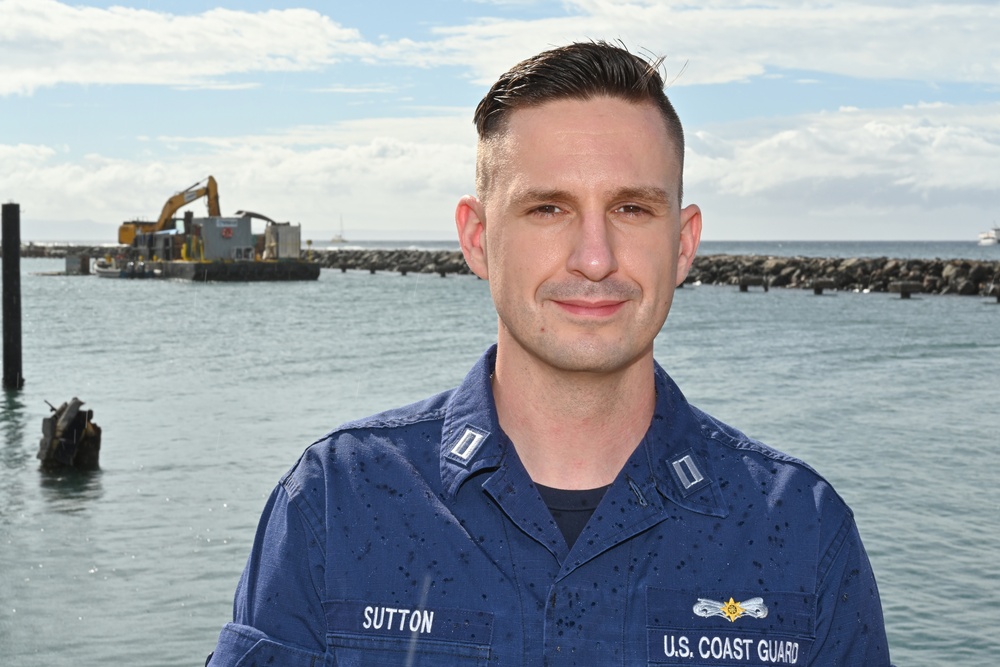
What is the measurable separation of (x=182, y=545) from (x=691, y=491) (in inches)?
424

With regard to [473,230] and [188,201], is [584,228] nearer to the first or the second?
[473,230]

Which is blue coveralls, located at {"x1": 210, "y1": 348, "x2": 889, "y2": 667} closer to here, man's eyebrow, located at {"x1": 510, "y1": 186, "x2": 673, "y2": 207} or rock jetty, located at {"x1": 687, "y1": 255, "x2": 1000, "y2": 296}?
man's eyebrow, located at {"x1": 510, "y1": 186, "x2": 673, "y2": 207}

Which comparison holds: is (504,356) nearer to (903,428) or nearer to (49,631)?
(49,631)

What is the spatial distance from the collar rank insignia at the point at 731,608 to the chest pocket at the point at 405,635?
385 mm

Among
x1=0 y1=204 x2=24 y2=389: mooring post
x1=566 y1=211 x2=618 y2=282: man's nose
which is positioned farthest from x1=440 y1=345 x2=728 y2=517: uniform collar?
x1=0 y1=204 x2=24 y2=389: mooring post

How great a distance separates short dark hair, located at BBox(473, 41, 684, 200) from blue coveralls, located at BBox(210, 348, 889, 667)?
2.04ft

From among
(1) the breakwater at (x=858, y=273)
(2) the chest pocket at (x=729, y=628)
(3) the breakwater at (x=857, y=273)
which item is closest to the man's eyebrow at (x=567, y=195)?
(2) the chest pocket at (x=729, y=628)

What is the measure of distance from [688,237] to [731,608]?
805mm

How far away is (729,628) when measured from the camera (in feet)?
6.79

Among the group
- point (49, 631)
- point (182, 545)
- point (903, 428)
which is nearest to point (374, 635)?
point (49, 631)

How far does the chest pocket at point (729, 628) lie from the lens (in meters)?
2.05

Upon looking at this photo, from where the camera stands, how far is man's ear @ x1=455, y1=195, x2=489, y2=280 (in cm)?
233

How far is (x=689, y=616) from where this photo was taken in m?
2.07

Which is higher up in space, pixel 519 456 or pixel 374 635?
pixel 519 456
